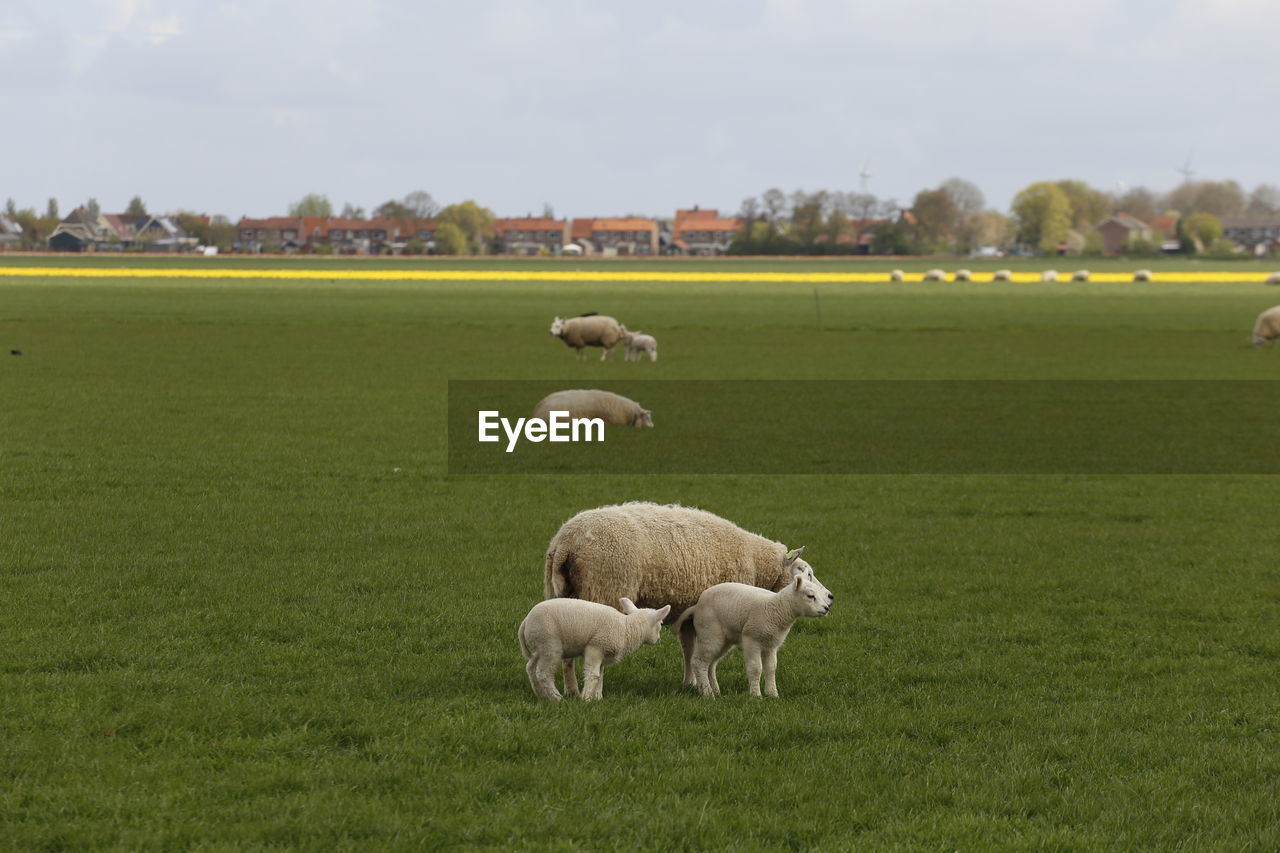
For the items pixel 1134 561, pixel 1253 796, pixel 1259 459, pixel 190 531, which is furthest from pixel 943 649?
pixel 1259 459

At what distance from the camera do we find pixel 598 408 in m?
27.9

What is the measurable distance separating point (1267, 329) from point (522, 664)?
46152mm

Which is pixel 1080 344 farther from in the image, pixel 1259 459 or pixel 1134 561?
pixel 1134 561

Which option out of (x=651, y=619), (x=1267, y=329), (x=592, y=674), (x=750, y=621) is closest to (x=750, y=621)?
(x=750, y=621)

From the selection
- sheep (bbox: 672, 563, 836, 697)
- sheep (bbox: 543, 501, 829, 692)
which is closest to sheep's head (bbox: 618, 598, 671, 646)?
sheep (bbox: 672, 563, 836, 697)

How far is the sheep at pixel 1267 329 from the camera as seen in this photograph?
50531mm

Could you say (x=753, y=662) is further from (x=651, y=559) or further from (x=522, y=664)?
(x=522, y=664)

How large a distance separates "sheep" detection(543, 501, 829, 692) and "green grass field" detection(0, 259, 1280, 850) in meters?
0.79

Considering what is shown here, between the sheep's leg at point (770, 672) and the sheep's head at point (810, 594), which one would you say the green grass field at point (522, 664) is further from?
the sheep's head at point (810, 594)

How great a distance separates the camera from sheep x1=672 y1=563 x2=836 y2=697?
9.84 meters

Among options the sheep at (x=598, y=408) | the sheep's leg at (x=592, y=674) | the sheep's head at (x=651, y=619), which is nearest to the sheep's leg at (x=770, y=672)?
the sheep's head at (x=651, y=619)

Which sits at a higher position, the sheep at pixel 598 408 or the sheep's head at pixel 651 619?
the sheep's head at pixel 651 619
